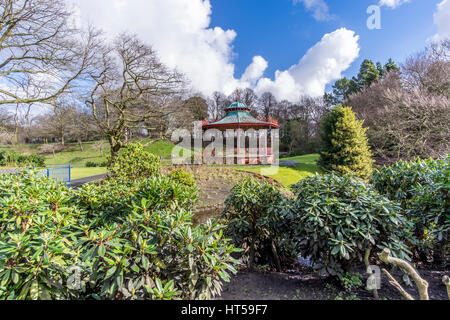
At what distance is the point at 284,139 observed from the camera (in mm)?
30016

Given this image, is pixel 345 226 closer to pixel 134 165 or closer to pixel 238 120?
pixel 134 165

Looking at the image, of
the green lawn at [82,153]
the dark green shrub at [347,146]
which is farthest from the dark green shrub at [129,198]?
the green lawn at [82,153]

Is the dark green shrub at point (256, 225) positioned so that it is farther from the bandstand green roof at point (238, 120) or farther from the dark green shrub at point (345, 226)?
the bandstand green roof at point (238, 120)

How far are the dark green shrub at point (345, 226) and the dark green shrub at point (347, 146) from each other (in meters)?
10.9

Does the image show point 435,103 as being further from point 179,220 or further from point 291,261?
point 179,220

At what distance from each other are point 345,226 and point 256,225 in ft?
4.47

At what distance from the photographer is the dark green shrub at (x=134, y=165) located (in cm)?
562

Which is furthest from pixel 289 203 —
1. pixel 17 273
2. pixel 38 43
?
pixel 38 43

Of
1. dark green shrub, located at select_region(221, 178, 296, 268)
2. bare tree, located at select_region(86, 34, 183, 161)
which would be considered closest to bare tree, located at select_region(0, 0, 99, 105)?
bare tree, located at select_region(86, 34, 183, 161)

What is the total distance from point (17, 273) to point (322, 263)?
113 inches

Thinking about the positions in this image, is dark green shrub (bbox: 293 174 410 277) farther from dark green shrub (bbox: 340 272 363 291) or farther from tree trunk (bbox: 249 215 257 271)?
tree trunk (bbox: 249 215 257 271)

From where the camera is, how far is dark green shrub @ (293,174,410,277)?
7.47ft

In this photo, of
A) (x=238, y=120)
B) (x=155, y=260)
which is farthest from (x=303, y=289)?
(x=238, y=120)

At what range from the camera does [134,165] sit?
18.7 ft
